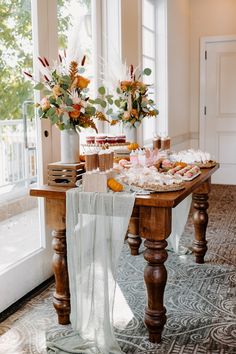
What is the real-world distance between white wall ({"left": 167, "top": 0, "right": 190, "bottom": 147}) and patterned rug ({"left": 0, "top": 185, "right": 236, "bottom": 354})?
2.73 m

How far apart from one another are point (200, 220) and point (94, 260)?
4.68ft

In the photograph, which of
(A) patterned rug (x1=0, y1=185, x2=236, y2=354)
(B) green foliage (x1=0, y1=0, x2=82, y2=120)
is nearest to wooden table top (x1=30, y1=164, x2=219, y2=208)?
(B) green foliage (x1=0, y1=0, x2=82, y2=120)

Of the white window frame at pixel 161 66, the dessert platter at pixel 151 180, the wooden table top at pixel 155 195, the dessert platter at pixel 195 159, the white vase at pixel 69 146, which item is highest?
the white window frame at pixel 161 66

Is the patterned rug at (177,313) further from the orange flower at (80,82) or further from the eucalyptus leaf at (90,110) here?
the orange flower at (80,82)

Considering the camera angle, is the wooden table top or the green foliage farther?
the green foliage

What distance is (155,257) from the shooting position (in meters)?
2.14

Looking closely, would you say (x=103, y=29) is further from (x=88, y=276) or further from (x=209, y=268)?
(x=88, y=276)

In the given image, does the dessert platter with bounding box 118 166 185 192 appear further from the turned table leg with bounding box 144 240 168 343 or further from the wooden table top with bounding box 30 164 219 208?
the turned table leg with bounding box 144 240 168 343

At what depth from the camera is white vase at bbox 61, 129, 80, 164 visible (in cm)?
245

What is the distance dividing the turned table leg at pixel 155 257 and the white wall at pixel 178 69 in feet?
12.5

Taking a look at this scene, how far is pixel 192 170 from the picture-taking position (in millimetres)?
2631

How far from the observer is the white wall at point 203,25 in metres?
6.57

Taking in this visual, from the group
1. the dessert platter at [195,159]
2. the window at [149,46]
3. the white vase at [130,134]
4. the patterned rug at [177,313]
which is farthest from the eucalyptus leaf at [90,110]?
the window at [149,46]

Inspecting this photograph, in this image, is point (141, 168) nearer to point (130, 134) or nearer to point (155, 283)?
point (155, 283)
